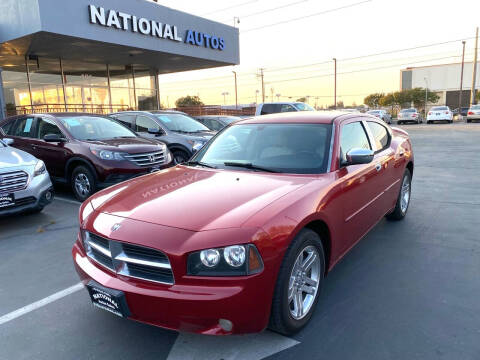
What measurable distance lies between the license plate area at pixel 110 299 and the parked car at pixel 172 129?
677cm

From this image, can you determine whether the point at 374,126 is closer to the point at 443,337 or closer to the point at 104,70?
the point at 443,337

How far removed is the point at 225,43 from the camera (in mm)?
21328

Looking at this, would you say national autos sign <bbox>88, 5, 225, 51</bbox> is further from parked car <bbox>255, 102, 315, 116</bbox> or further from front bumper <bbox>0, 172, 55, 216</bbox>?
front bumper <bbox>0, 172, 55, 216</bbox>

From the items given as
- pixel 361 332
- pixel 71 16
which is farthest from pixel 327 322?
pixel 71 16

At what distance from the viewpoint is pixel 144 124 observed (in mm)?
10234

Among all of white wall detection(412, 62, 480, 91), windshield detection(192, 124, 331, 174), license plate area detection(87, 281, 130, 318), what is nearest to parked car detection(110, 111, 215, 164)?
windshield detection(192, 124, 331, 174)

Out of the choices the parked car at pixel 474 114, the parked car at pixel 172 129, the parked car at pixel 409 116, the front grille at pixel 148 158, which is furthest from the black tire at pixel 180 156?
the parked car at pixel 474 114

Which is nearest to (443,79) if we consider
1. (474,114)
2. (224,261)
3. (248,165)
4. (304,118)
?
(474,114)

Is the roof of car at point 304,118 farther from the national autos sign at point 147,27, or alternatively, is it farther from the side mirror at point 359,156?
the national autos sign at point 147,27

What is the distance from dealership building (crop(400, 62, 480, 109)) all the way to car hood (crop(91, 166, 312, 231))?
9249 centimetres

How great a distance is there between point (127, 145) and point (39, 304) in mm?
4160

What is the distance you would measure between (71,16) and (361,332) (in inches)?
590

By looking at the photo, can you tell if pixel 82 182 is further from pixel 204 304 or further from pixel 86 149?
pixel 204 304

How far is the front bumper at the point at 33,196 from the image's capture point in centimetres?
527
